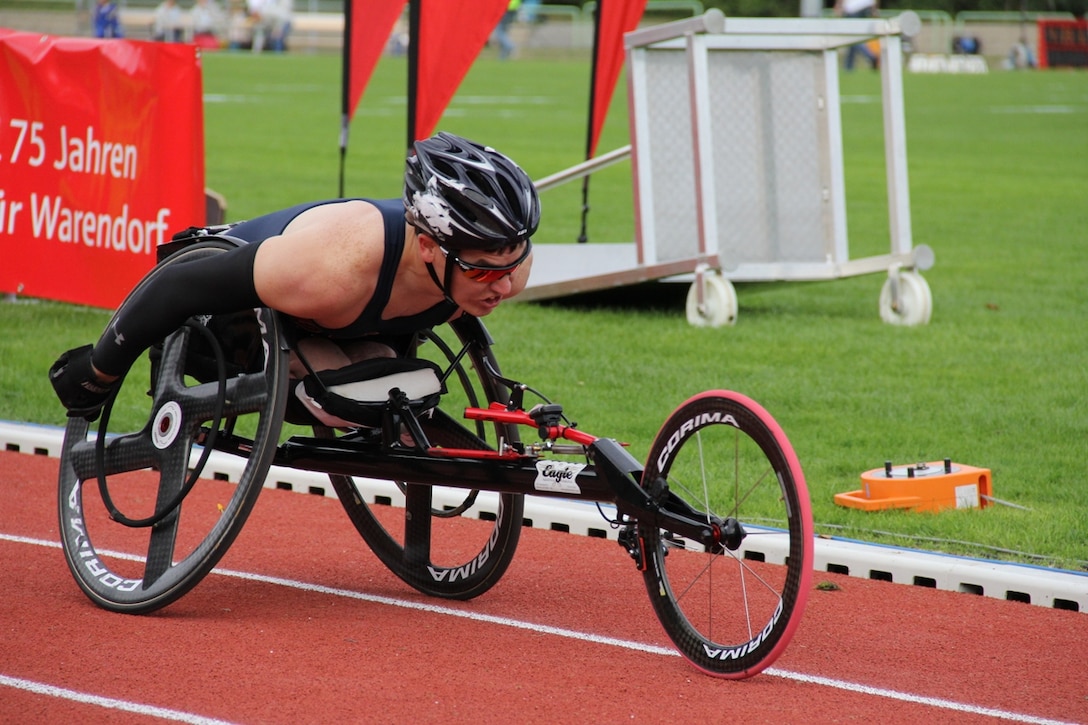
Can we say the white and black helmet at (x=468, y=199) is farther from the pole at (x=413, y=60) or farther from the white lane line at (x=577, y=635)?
the pole at (x=413, y=60)

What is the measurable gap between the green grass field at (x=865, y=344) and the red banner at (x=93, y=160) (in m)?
0.49

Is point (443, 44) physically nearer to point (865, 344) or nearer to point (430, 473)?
point (865, 344)

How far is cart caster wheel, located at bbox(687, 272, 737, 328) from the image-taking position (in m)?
10.5

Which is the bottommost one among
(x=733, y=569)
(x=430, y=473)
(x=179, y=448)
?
(x=733, y=569)

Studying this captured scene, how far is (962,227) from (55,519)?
12.5 metres

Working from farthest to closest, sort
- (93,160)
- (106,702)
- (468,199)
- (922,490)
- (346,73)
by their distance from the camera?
(346,73) < (93,160) < (922,490) < (468,199) < (106,702)

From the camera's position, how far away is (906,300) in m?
11.0

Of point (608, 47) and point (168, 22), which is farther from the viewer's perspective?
point (168, 22)

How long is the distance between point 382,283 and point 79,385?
51.0 inches

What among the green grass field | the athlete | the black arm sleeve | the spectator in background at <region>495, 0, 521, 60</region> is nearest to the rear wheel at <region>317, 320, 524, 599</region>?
the athlete

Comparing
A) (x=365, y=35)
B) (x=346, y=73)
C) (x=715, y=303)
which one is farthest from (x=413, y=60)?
(x=715, y=303)

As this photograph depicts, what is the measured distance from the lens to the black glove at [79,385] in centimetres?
514

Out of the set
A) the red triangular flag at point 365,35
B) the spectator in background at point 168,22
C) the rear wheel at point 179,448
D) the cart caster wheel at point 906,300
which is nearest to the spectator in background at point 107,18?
the spectator in background at point 168,22

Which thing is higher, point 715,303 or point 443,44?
point 443,44
